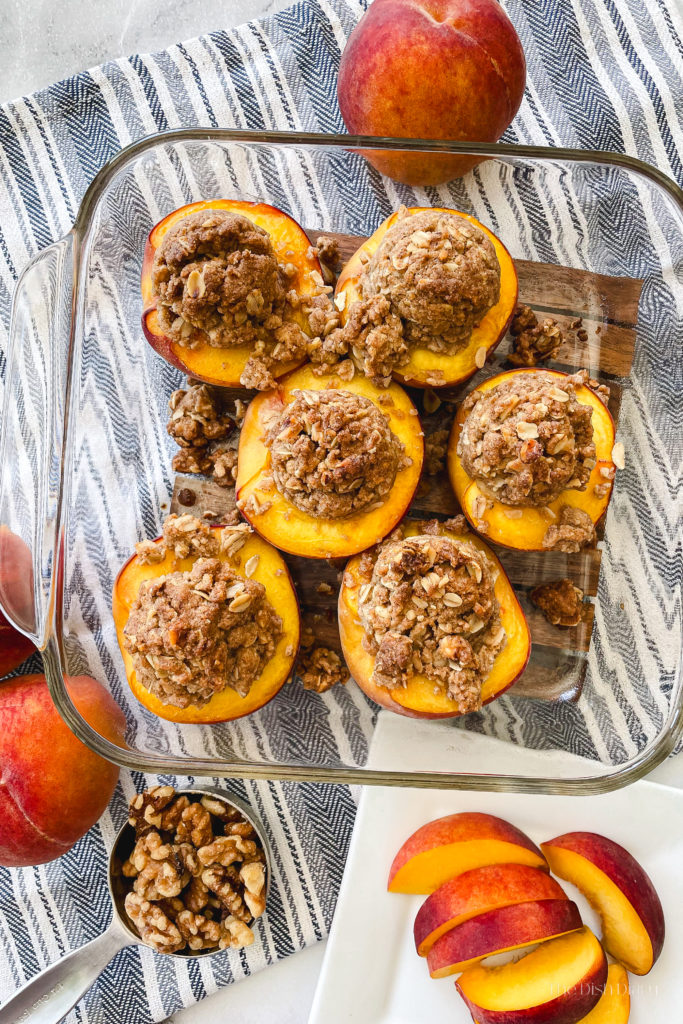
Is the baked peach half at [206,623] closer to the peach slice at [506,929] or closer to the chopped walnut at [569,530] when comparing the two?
the chopped walnut at [569,530]

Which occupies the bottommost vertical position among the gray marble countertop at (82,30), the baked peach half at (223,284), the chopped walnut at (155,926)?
the chopped walnut at (155,926)

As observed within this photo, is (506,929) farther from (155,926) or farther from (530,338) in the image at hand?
(530,338)

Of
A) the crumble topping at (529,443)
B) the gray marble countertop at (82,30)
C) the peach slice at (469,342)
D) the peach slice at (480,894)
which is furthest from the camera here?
→ the gray marble countertop at (82,30)

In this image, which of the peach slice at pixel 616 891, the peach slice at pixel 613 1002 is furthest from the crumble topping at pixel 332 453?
the peach slice at pixel 613 1002

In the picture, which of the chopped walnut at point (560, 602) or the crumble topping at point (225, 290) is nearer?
the crumble topping at point (225, 290)

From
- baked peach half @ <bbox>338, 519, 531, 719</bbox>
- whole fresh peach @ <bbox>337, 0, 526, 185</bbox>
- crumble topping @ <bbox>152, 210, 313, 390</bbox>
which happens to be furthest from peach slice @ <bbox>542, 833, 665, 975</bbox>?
whole fresh peach @ <bbox>337, 0, 526, 185</bbox>

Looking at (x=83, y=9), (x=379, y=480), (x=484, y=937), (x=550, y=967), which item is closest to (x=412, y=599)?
(x=379, y=480)

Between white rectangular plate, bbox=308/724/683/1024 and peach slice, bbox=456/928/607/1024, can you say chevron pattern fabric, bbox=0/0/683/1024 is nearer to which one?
white rectangular plate, bbox=308/724/683/1024

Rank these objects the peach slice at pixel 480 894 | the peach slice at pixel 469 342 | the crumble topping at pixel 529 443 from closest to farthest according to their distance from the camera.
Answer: the crumble topping at pixel 529 443 → the peach slice at pixel 469 342 → the peach slice at pixel 480 894
